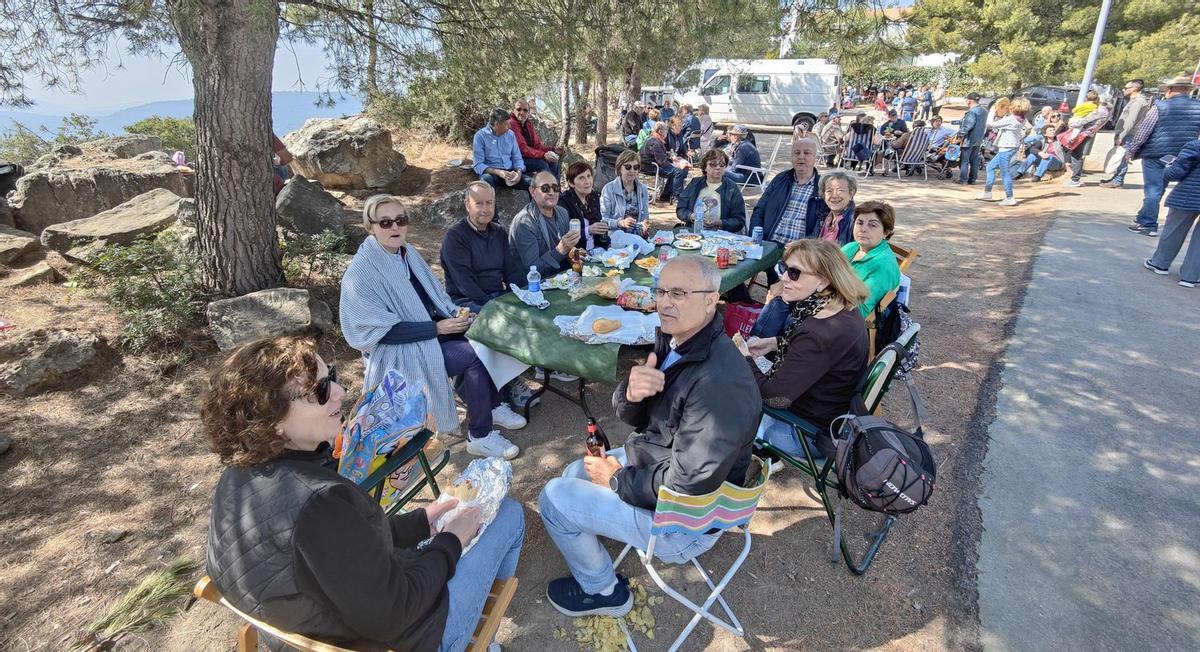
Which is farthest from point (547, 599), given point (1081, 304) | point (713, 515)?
point (1081, 304)

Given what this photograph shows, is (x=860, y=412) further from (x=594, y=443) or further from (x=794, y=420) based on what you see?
(x=594, y=443)

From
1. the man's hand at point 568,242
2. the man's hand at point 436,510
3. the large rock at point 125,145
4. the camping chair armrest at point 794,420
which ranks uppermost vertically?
the large rock at point 125,145

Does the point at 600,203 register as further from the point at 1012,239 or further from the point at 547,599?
the point at 1012,239

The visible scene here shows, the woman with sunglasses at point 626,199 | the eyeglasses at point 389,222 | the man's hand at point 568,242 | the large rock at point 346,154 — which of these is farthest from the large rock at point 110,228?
the woman with sunglasses at point 626,199

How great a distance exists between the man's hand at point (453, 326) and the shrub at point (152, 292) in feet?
8.23

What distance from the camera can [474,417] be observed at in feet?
11.3

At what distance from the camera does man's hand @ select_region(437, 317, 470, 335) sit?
3.44m

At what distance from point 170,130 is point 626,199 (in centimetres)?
1143

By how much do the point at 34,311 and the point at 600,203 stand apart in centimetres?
505

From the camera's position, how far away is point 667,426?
2.09 m

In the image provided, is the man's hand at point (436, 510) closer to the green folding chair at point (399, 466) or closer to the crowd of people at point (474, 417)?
the crowd of people at point (474, 417)

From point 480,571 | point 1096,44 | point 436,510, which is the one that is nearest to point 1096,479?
point 480,571

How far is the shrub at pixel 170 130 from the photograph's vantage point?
34.7 feet

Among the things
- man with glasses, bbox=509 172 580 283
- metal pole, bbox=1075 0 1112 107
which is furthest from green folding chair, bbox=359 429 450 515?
metal pole, bbox=1075 0 1112 107
